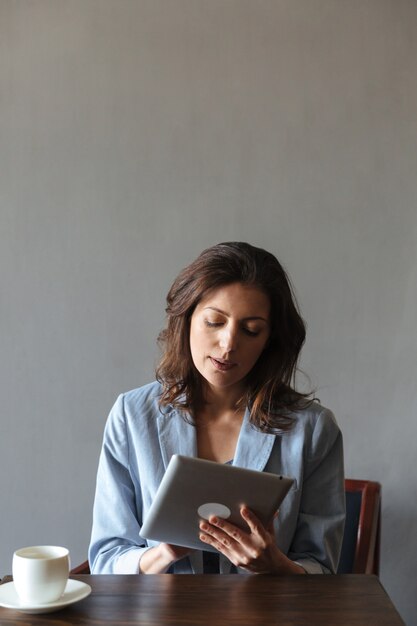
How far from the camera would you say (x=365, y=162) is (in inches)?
105

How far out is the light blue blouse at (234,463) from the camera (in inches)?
73.7

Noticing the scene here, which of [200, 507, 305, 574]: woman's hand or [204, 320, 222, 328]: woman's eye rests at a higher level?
[204, 320, 222, 328]: woman's eye

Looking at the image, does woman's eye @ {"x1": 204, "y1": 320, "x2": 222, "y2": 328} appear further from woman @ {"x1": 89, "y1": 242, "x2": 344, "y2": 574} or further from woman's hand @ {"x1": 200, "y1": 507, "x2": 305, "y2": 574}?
woman's hand @ {"x1": 200, "y1": 507, "x2": 305, "y2": 574}

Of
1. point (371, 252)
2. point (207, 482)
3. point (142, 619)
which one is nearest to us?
point (142, 619)

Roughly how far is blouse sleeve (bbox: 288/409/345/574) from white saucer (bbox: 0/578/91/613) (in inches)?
23.7

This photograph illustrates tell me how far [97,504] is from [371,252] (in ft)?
4.12

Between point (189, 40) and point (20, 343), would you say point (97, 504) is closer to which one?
point (20, 343)

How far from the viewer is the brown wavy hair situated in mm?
1913

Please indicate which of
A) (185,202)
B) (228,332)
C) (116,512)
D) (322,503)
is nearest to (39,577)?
(116,512)

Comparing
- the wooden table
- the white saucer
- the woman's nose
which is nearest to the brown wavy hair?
the woman's nose

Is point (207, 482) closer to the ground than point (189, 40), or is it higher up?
closer to the ground

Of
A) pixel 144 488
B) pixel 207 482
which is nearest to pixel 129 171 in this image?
pixel 144 488

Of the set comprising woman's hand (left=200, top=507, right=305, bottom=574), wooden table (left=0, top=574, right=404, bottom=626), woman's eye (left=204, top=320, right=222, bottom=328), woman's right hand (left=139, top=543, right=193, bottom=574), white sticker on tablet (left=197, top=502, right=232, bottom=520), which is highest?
woman's eye (left=204, top=320, right=222, bottom=328)

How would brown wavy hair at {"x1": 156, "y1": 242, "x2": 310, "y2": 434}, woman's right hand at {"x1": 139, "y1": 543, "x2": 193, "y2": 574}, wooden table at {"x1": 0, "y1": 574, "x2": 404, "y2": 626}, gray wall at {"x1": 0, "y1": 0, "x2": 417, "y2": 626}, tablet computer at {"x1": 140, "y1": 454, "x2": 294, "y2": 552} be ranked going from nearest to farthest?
wooden table at {"x1": 0, "y1": 574, "x2": 404, "y2": 626}
tablet computer at {"x1": 140, "y1": 454, "x2": 294, "y2": 552}
woman's right hand at {"x1": 139, "y1": 543, "x2": 193, "y2": 574}
brown wavy hair at {"x1": 156, "y1": 242, "x2": 310, "y2": 434}
gray wall at {"x1": 0, "y1": 0, "x2": 417, "y2": 626}
